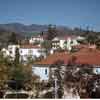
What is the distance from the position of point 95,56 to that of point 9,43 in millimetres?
14695

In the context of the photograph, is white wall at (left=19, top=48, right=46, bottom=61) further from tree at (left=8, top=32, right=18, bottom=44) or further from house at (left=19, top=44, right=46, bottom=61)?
tree at (left=8, top=32, right=18, bottom=44)

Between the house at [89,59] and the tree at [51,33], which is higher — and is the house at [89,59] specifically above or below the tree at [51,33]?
below

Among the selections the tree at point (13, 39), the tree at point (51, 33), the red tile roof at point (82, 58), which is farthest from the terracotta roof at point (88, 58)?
the tree at point (51, 33)

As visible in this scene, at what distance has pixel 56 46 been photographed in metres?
26.2

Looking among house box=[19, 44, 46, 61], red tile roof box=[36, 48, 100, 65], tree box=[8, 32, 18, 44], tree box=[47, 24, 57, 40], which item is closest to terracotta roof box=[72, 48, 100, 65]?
red tile roof box=[36, 48, 100, 65]

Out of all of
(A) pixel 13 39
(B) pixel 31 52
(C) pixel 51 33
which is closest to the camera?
(B) pixel 31 52

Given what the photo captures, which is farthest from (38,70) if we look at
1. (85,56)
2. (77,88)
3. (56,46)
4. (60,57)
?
(56,46)

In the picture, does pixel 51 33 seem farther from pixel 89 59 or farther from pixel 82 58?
pixel 89 59

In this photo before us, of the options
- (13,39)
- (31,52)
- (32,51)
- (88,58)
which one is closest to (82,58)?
(88,58)

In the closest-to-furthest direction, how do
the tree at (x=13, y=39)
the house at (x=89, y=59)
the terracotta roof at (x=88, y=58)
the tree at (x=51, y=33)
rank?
the house at (x=89, y=59)
the terracotta roof at (x=88, y=58)
the tree at (x=13, y=39)
the tree at (x=51, y=33)

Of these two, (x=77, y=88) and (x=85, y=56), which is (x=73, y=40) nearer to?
(x=85, y=56)

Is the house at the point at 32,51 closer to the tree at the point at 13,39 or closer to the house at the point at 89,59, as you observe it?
the tree at the point at 13,39

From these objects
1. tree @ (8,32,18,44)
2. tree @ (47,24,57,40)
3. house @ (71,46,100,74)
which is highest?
tree @ (47,24,57,40)

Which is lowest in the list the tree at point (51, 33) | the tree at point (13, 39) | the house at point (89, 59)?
the house at point (89, 59)
